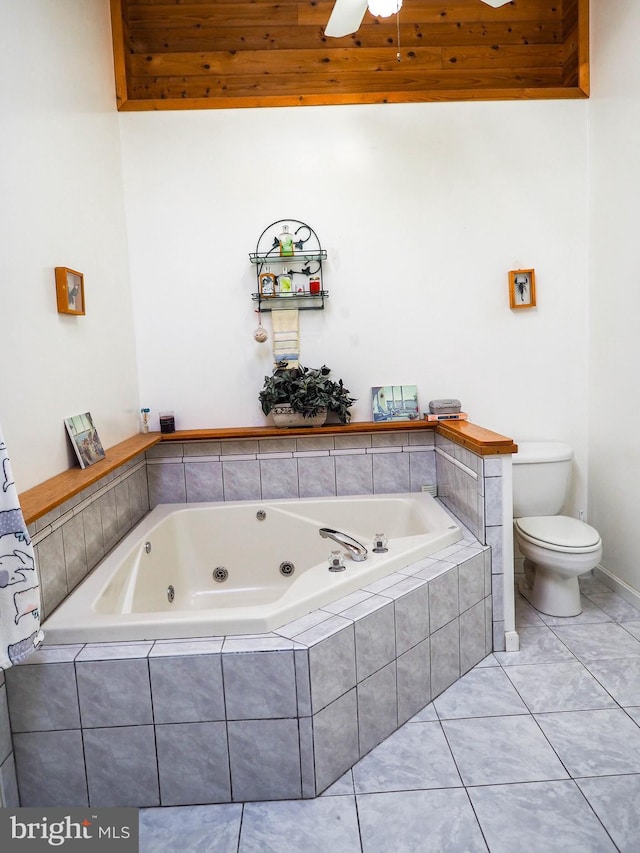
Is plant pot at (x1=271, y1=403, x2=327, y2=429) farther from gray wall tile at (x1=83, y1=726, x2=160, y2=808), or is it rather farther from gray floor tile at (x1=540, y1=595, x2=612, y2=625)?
gray wall tile at (x1=83, y1=726, x2=160, y2=808)

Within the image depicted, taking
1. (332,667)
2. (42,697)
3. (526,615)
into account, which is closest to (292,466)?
(526,615)

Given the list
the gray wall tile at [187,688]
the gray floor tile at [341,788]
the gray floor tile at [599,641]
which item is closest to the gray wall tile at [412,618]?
the gray floor tile at [341,788]

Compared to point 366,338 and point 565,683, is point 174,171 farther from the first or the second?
point 565,683

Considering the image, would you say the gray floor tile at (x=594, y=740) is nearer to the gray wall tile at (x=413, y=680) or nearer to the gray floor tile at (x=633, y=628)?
the gray wall tile at (x=413, y=680)

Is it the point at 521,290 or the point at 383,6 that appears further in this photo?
the point at 521,290

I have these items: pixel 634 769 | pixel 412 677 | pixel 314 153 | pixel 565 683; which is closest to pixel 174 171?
pixel 314 153

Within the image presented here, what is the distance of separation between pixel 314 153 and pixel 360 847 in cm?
291

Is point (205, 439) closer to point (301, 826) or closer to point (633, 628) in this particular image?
point (301, 826)

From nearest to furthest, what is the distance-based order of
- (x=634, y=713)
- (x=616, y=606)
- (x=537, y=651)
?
(x=634, y=713)
(x=537, y=651)
(x=616, y=606)

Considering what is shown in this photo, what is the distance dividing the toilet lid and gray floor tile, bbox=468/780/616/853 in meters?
1.06

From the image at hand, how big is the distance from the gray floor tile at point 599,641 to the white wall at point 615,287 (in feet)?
1.15

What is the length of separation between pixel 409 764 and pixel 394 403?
1.76 metres

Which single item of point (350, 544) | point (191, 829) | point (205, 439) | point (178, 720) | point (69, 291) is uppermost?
point (69, 291)

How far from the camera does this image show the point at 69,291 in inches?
85.1
